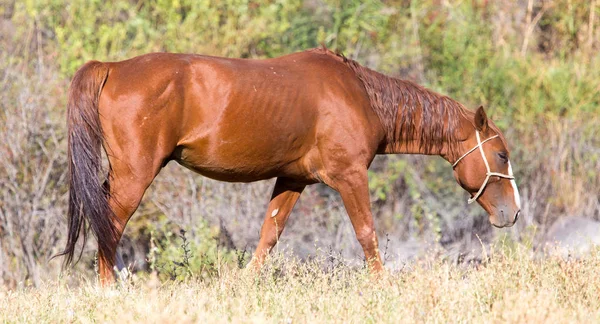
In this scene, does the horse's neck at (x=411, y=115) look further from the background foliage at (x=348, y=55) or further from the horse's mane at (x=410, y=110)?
the background foliage at (x=348, y=55)

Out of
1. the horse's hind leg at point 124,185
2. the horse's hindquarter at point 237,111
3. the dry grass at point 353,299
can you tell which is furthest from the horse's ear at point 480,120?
the horse's hind leg at point 124,185

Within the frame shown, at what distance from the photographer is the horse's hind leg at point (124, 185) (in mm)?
5840

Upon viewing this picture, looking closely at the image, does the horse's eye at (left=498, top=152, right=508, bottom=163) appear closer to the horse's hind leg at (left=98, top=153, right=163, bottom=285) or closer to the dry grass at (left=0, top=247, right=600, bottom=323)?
the dry grass at (left=0, top=247, right=600, bottom=323)

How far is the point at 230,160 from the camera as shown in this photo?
623 cm

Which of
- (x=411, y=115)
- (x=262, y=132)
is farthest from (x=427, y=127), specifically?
(x=262, y=132)

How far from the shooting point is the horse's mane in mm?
6852

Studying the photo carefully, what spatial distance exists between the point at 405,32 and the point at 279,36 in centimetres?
201

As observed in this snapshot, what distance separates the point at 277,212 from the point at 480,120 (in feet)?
5.64

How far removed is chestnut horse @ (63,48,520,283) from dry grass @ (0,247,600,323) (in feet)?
1.69

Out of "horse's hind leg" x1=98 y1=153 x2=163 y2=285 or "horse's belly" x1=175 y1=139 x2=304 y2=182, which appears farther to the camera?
"horse's belly" x1=175 y1=139 x2=304 y2=182

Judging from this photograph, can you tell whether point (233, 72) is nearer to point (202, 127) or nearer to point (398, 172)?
point (202, 127)

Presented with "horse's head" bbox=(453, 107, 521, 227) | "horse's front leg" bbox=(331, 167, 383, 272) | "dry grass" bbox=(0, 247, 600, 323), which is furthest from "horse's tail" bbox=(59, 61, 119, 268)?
"horse's head" bbox=(453, 107, 521, 227)

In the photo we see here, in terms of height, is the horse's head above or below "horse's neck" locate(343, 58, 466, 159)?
below

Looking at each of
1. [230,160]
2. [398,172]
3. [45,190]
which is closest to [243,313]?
[230,160]
